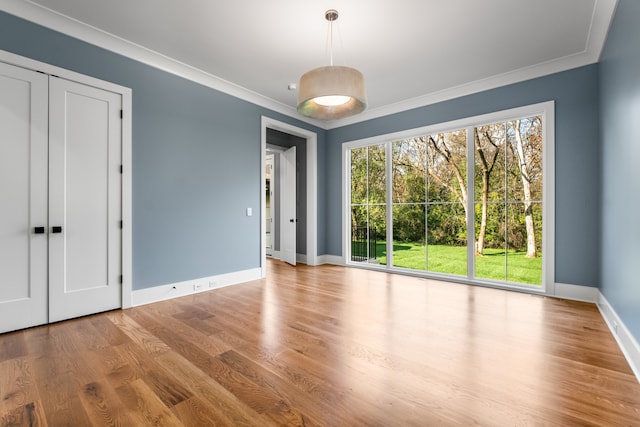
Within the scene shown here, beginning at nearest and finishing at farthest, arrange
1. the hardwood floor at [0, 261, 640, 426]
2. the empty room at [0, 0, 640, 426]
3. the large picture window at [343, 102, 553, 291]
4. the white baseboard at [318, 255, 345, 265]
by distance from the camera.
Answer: the hardwood floor at [0, 261, 640, 426], the empty room at [0, 0, 640, 426], the large picture window at [343, 102, 553, 291], the white baseboard at [318, 255, 345, 265]

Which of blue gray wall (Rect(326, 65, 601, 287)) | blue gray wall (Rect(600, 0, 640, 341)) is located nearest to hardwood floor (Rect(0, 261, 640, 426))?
blue gray wall (Rect(600, 0, 640, 341))

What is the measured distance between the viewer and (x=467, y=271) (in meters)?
4.51

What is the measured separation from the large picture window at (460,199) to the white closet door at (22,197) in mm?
4564

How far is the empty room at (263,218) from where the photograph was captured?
184cm

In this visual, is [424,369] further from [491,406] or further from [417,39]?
[417,39]

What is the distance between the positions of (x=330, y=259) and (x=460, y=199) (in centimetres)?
285

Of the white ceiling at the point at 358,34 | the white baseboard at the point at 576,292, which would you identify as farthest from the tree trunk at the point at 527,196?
the white ceiling at the point at 358,34

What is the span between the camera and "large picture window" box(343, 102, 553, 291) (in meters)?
4.14

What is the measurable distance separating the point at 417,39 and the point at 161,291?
4.26m

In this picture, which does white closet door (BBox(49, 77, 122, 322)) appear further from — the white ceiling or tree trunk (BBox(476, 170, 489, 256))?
tree trunk (BBox(476, 170, 489, 256))

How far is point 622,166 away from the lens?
2475mm

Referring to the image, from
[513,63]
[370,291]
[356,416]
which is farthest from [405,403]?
[513,63]

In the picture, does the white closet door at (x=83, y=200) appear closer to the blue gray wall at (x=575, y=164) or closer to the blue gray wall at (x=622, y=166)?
the blue gray wall at (x=622, y=166)

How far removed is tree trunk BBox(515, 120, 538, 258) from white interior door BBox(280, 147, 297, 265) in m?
3.92
